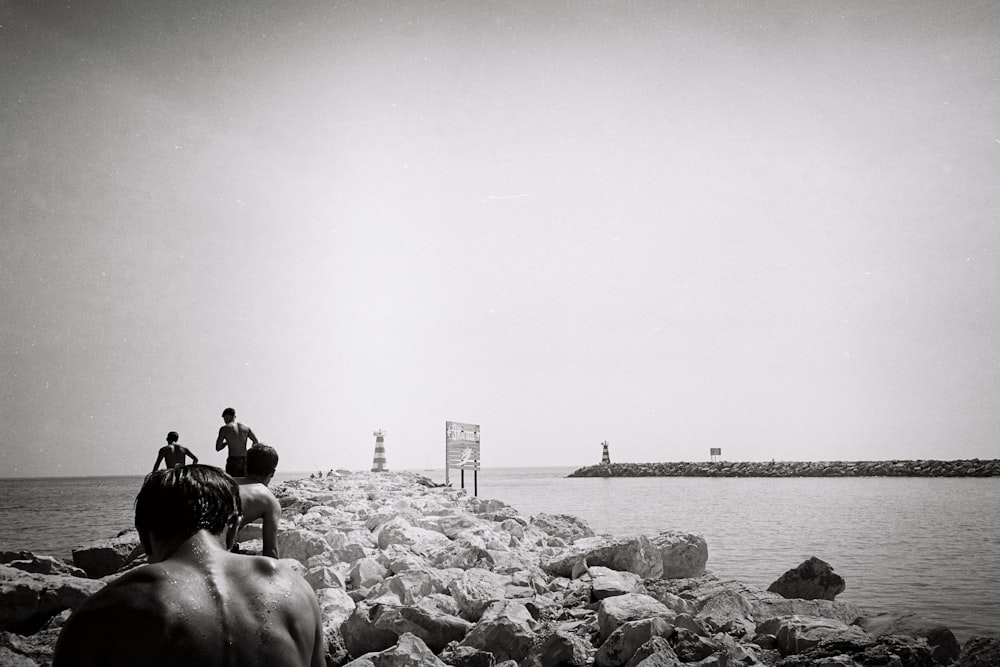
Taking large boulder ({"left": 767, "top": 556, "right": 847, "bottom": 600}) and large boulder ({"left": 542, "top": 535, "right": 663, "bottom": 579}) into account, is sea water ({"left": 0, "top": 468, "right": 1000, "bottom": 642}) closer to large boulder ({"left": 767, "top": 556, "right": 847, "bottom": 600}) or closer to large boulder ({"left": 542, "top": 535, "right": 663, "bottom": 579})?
large boulder ({"left": 767, "top": 556, "right": 847, "bottom": 600})

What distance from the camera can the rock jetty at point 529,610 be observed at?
5539 millimetres

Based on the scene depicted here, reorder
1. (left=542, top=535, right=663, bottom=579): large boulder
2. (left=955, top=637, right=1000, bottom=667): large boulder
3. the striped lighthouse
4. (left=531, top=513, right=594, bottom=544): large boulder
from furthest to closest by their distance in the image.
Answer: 1. the striped lighthouse
2. (left=531, top=513, right=594, bottom=544): large boulder
3. (left=542, top=535, right=663, bottom=579): large boulder
4. (left=955, top=637, right=1000, bottom=667): large boulder

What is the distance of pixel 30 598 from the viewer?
6.50 m

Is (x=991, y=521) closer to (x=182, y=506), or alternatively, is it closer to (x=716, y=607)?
(x=716, y=607)

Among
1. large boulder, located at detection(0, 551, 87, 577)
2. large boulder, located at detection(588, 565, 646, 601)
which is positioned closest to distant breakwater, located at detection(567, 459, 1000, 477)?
large boulder, located at detection(588, 565, 646, 601)

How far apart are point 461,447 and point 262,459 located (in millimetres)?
22948

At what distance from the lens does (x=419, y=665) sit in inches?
198

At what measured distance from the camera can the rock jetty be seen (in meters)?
5.54

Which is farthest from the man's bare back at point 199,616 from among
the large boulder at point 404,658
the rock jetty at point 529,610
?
the rock jetty at point 529,610

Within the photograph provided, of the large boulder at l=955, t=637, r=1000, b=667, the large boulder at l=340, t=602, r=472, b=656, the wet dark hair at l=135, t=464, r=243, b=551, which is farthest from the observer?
the large boulder at l=340, t=602, r=472, b=656

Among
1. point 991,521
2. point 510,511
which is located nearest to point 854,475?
point 991,521

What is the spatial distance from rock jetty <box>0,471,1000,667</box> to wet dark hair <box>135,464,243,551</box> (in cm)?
364

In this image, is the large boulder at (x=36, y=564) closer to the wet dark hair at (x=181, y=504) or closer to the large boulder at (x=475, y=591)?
the large boulder at (x=475, y=591)

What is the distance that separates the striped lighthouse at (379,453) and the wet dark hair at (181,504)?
147 ft
